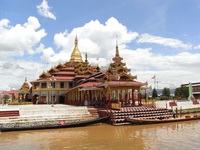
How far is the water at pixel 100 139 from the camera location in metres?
13.0

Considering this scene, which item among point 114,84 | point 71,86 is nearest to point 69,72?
point 71,86

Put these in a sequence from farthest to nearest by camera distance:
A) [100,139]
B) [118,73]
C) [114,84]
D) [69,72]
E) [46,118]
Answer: [69,72] < [118,73] < [114,84] < [46,118] < [100,139]

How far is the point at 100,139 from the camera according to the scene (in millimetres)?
15031

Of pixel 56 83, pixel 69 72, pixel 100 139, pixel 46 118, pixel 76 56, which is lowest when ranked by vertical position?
pixel 100 139

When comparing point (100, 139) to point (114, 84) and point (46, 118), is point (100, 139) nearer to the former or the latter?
point (46, 118)

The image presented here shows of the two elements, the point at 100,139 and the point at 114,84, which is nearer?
the point at 100,139

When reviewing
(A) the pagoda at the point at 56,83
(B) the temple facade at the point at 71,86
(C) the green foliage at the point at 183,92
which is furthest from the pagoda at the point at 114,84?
(C) the green foliage at the point at 183,92

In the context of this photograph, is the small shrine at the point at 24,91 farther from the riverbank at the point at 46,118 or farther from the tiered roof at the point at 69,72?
the riverbank at the point at 46,118

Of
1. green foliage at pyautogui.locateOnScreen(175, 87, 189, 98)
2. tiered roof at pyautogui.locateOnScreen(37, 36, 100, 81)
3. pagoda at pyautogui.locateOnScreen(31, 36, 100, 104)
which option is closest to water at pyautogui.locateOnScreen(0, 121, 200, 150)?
tiered roof at pyautogui.locateOnScreen(37, 36, 100, 81)

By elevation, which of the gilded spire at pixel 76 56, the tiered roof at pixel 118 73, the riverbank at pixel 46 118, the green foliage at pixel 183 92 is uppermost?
the gilded spire at pixel 76 56

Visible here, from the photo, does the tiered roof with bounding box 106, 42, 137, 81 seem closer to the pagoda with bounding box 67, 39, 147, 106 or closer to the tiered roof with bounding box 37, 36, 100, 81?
the pagoda with bounding box 67, 39, 147, 106

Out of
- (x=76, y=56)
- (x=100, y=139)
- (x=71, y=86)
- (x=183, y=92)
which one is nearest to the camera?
(x=100, y=139)

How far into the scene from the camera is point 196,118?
2455 cm

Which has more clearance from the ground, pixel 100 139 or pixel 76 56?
pixel 76 56
